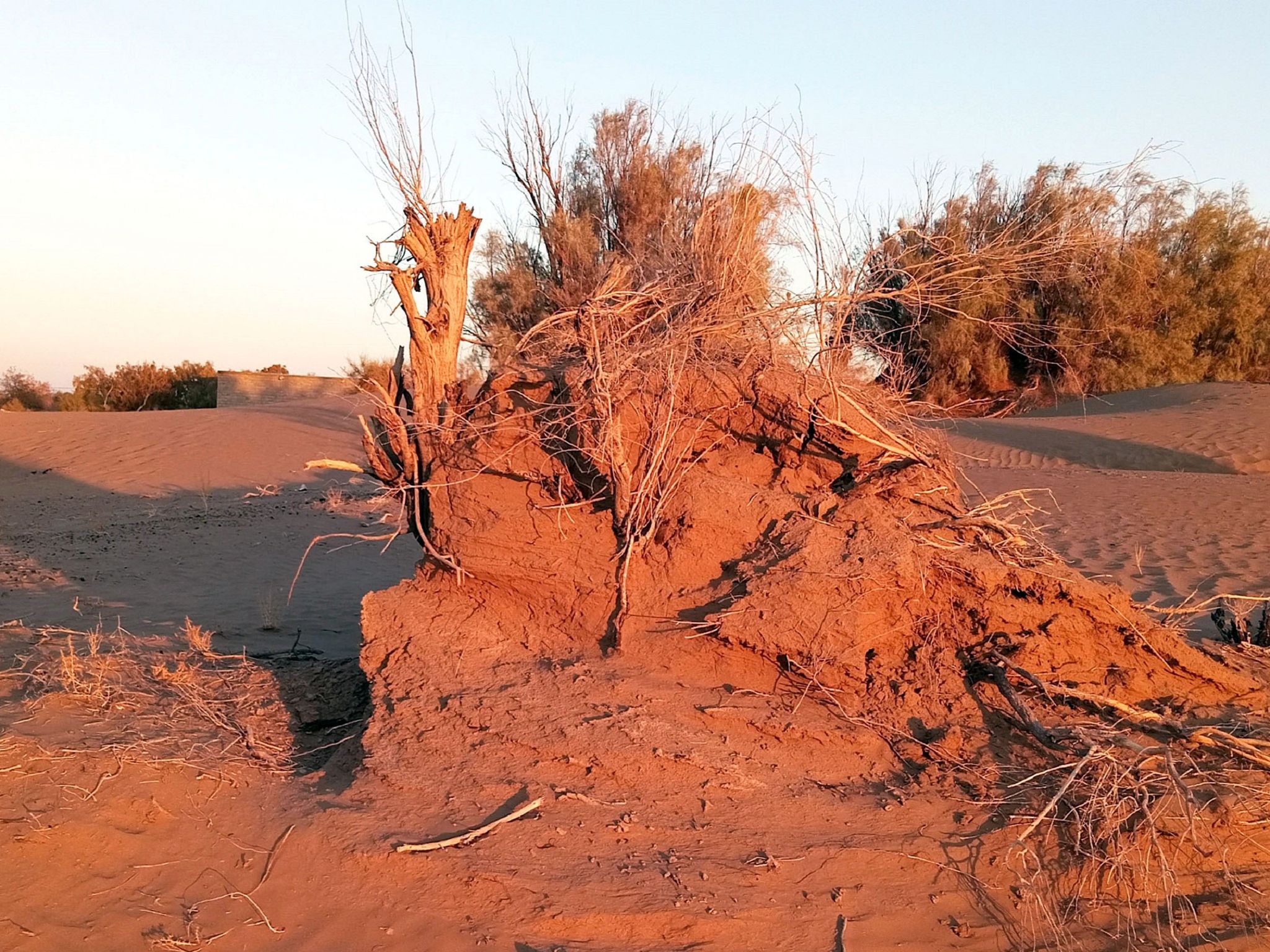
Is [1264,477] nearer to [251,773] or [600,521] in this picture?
[600,521]

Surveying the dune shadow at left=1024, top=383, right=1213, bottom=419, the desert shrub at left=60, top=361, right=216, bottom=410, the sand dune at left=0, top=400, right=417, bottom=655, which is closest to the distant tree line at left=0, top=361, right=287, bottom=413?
the desert shrub at left=60, top=361, right=216, bottom=410

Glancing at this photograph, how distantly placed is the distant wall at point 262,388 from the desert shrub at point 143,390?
196 centimetres

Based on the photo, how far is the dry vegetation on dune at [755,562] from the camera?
3986 millimetres

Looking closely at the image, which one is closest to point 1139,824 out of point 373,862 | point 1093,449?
point 373,862

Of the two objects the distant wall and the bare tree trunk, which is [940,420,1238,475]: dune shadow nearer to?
the bare tree trunk

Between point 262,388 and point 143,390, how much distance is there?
5165mm

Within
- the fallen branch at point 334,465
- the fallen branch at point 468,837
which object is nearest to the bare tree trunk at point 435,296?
the fallen branch at point 334,465

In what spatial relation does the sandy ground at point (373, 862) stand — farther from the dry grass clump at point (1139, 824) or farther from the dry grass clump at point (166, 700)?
the dry grass clump at point (1139, 824)

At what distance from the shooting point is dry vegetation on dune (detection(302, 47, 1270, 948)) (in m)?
3.99

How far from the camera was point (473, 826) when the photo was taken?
12.0 feet

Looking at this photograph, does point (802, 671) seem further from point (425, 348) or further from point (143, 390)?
point (143, 390)

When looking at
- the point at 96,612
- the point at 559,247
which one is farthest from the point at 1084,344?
the point at 559,247

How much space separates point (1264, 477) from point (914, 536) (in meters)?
13.5

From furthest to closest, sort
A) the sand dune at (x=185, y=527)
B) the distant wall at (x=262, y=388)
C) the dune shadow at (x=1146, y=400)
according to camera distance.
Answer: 1. the distant wall at (x=262, y=388)
2. the dune shadow at (x=1146, y=400)
3. the sand dune at (x=185, y=527)
